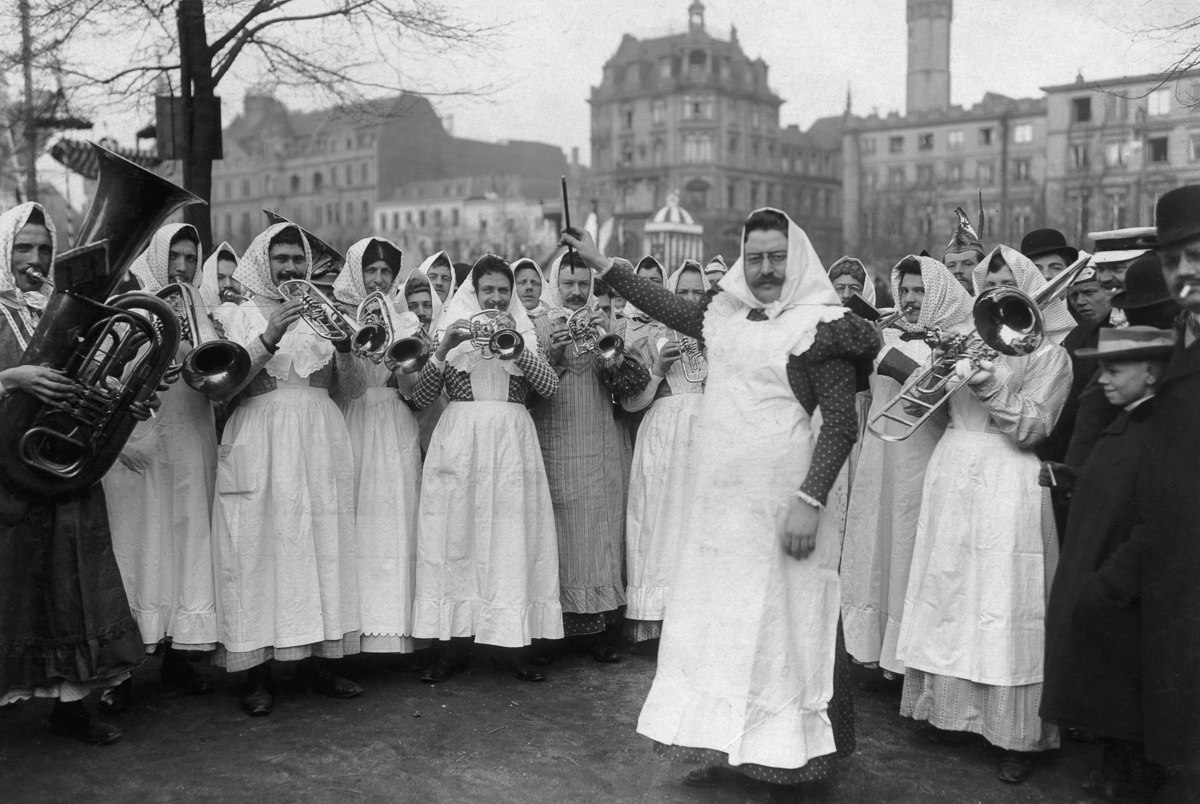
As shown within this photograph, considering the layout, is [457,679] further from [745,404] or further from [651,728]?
[745,404]

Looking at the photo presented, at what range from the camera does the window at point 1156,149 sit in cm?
3758

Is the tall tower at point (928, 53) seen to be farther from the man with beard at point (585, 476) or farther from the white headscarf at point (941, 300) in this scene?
the white headscarf at point (941, 300)

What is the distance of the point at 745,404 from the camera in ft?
14.7

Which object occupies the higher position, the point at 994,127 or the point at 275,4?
the point at 994,127

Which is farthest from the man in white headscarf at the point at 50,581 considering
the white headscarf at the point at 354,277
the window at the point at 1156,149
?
the window at the point at 1156,149

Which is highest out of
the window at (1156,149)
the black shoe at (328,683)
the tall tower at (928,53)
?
the tall tower at (928,53)

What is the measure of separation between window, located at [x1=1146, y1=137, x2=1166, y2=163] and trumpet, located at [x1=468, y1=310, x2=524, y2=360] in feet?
122

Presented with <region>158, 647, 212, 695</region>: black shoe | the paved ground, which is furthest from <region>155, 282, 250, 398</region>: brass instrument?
the paved ground

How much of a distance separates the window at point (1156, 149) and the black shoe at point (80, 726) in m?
39.2

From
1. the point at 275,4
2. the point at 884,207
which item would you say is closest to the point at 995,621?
the point at 275,4

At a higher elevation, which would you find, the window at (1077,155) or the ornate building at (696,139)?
the ornate building at (696,139)

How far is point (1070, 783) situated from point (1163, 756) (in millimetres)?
783

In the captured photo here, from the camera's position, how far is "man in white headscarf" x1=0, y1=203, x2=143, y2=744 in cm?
502

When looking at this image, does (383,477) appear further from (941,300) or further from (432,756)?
(941,300)
